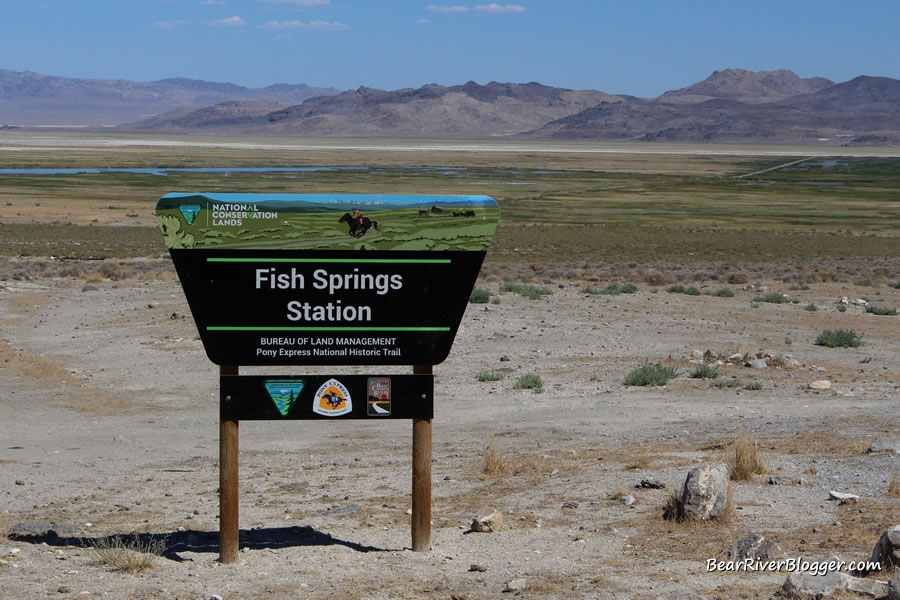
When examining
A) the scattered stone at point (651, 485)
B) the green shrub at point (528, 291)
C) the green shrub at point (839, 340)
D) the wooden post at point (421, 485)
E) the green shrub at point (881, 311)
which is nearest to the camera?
the wooden post at point (421, 485)

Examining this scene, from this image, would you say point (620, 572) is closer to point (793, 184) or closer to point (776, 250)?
point (776, 250)

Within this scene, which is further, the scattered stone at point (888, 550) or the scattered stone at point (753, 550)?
the scattered stone at point (753, 550)

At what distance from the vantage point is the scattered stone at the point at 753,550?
245 inches

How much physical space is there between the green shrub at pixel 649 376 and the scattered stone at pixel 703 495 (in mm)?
7109

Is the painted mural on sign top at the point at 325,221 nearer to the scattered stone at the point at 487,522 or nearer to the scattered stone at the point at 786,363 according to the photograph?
the scattered stone at the point at 487,522

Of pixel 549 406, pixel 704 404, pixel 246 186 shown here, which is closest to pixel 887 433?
pixel 704 404

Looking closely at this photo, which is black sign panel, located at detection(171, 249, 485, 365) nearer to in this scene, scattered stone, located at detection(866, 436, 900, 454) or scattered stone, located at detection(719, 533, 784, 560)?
scattered stone, located at detection(719, 533, 784, 560)

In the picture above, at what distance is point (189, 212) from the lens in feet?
20.7

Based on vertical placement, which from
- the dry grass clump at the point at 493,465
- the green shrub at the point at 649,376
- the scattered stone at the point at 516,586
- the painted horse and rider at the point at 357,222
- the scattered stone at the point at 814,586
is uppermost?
the painted horse and rider at the point at 357,222

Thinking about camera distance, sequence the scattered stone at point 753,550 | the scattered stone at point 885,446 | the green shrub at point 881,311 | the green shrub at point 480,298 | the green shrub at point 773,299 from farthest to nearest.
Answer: the green shrub at point 773,299 < the green shrub at point 881,311 < the green shrub at point 480,298 < the scattered stone at point 885,446 < the scattered stone at point 753,550

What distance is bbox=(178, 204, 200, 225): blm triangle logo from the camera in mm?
6293

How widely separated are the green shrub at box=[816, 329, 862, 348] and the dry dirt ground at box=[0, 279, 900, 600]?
25 cm

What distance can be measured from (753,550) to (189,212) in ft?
12.3

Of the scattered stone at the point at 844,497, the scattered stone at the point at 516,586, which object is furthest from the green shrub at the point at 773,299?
the scattered stone at the point at 516,586
